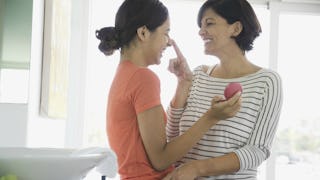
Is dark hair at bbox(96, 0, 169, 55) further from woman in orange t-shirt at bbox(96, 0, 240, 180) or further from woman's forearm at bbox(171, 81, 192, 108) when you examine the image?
woman's forearm at bbox(171, 81, 192, 108)

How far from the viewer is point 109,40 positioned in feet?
3.59

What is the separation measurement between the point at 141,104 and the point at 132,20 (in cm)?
22

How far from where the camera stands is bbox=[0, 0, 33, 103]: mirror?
1438mm

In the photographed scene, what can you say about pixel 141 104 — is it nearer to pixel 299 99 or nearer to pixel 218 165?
pixel 218 165

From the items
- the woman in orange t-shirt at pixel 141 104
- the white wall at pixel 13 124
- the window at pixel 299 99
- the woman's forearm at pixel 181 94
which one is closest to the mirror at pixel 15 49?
the white wall at pixel 13 124

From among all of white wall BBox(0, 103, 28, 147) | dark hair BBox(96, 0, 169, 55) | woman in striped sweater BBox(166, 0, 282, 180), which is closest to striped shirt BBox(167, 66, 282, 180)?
woman in striped sweater BBox(166, 0, 282, 180)

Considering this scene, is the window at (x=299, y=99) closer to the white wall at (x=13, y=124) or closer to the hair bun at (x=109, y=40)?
the white wall at (x=13, y=124)

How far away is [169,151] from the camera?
1.01 meters

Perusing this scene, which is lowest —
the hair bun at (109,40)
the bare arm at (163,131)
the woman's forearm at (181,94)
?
the bare arm at (163,131)

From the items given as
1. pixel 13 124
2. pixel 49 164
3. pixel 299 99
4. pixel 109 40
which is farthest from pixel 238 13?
pixel 299 99

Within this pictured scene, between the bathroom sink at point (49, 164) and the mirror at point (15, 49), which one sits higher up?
the mirror at point (15, 49)

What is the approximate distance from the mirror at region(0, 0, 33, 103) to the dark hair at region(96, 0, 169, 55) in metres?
0.49

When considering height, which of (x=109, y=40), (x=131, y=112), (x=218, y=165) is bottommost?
(x=218, y=165)

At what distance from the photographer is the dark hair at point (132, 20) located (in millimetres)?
1067
